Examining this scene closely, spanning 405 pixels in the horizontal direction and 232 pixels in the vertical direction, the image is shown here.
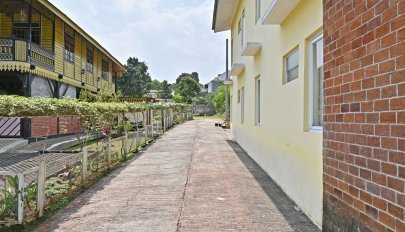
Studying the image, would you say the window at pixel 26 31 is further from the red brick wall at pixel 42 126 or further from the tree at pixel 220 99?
the tree at pixel 220 99

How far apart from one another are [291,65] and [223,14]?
10.6m

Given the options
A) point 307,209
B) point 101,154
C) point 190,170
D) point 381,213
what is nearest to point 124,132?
point 101,154

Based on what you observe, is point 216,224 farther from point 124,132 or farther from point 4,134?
point 4,134

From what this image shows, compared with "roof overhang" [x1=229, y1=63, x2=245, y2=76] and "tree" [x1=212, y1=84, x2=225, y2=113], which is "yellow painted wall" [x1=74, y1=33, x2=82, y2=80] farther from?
"tree" [x1=212, y1=84, x2=225, y2=113]

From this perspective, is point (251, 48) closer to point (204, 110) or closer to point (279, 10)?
point (279, 10)

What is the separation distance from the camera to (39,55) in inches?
598

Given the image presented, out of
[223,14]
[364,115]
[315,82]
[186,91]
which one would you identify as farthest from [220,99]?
[364,115]

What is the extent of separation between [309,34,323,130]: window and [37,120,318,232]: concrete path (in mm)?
1405

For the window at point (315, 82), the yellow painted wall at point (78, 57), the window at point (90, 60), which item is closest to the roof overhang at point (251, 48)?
the window at point (315, 82)

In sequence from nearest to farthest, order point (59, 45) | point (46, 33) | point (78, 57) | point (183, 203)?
point (183, 203)
point (46, 33)
point (59, 45)
point (78, 57)

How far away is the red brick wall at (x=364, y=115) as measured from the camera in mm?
2186

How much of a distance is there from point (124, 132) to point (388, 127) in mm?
10732

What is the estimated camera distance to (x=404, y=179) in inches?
82.4

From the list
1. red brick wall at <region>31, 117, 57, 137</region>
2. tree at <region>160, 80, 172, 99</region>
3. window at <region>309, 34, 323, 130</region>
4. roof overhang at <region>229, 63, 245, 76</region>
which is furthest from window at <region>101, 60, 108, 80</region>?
tree at <region>160, 80, 172, 99</region>
